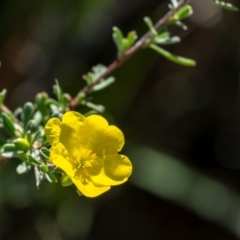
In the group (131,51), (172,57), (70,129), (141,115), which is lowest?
(141,115)

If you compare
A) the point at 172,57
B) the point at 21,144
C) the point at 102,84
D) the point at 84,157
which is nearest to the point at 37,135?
the point at 21,144

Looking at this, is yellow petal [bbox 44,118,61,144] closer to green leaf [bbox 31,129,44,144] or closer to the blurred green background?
green leaf [bbox 31,129,44,144]

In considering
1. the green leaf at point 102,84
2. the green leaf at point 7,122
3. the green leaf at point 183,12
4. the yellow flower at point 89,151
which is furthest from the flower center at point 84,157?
the green leaf at point 183,12

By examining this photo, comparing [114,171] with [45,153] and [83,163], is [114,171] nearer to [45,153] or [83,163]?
[83,163]

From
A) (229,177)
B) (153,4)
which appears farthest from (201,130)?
(153,4)

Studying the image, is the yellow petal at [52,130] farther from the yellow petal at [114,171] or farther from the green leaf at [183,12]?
the green leaf at [183,12]

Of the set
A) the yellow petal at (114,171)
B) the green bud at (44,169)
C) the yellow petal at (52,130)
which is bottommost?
the yellow petal at (114,171)
